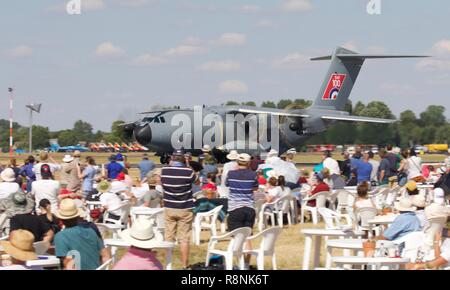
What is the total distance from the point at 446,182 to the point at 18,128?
99.7 metres

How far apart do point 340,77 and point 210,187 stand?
31.3m

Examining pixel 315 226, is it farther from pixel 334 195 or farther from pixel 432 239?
pixel 432 239

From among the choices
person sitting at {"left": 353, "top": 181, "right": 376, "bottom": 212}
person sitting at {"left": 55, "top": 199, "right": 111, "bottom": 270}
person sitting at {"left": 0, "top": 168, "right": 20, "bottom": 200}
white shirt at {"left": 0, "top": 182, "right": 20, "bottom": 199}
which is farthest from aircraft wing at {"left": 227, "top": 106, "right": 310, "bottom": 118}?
person sitting at {"left": 55, "top": 199, "right": 111, "bottom": 270}

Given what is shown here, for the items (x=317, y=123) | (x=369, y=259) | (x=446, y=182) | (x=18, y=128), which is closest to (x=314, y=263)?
(x=369, y=259)

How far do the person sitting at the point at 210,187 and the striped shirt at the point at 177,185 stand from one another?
9.56 ft

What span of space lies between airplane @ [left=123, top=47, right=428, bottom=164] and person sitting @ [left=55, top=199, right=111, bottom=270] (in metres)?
29.3

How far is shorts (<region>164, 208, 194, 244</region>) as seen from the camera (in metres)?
11.9

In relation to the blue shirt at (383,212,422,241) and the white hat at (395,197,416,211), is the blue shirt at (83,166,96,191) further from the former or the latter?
the blue shirt at (383,212,422,241)

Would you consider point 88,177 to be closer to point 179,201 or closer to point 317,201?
point 317,201

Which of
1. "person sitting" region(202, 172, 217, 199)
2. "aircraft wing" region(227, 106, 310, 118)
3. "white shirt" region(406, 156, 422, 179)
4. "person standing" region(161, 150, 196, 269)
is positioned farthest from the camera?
"aircraft wing" region(227, 106, 310, 118)

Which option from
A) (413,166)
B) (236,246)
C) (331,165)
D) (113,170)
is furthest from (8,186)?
(413,166)

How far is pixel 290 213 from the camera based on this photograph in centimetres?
1698

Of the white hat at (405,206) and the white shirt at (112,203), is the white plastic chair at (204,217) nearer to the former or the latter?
the white shirt at (112,203)

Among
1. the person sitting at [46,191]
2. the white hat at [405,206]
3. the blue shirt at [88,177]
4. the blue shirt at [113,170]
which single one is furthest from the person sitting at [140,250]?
the blue shirt at [113,170]
